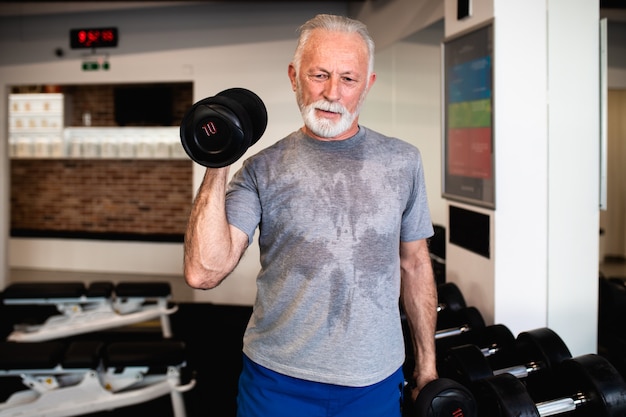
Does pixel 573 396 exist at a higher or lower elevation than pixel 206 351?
higher

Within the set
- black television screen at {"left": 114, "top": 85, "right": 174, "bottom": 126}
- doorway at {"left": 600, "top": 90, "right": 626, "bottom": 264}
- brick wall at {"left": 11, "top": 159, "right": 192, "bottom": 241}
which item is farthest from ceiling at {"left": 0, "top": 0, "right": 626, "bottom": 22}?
doorway at {"left": 600, "top": 90, "right": 626, "bottom": 264}

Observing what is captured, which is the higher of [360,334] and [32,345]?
[360,334]

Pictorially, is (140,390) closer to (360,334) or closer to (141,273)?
(360,334)

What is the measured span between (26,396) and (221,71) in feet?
9.20

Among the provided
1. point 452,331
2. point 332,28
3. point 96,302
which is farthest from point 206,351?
point 332,28

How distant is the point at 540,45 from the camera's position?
6.61ft

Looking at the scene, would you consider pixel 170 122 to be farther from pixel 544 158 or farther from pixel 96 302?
pixel 544 158

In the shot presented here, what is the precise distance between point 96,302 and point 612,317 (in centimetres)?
293

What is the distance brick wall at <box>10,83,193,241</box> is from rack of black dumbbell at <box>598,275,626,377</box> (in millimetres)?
4822

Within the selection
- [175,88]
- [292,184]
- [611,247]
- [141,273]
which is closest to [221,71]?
[175,88]

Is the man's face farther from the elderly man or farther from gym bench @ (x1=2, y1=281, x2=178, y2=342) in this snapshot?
gym bench @ (x1=2, y1=281, x2=178, y2=342)

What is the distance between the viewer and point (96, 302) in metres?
3.77

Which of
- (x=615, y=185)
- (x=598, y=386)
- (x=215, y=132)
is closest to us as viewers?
(x=215, y=132)

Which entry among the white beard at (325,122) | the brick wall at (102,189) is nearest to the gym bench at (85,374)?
the white beard at (325,122)
